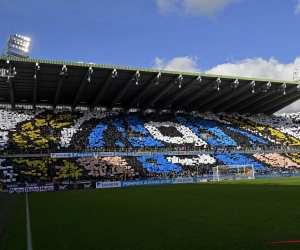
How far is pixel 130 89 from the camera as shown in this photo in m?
52.3

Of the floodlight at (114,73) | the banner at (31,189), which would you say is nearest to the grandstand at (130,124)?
the floodlight at (114,73)

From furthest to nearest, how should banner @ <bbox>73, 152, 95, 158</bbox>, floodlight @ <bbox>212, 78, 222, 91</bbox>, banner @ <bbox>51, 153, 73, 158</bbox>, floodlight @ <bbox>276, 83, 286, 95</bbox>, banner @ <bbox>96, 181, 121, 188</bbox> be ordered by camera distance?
floodlight @ <bbox>276, 83, 286, 95</bbox>, floodlight @ <bbox>212, 78, 222, 91</bbox>, banner @ <bbox>73, 152, 95, 158</bbox>, banner @ <bbox>51, 153, 73, 158</bbox>, banner @ <bbox>96, 181, 121, 188</bbox>

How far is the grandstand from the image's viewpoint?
143ft

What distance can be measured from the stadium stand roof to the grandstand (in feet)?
0.51

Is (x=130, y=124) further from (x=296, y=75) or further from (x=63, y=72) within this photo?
(x=296, y=75)

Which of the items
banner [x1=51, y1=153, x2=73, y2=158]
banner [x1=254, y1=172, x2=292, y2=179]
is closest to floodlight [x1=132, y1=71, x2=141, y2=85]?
banner [x1=51, y1=153, x2=73, y2=158]

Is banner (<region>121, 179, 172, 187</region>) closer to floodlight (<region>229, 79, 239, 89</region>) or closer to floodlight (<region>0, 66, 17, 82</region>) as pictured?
floodlight (<region>0, 66, 17, 82</region>)

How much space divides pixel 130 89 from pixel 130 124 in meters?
7.09

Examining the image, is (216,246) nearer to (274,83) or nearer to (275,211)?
(275,211)

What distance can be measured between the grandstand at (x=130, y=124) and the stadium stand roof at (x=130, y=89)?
0.51 feet

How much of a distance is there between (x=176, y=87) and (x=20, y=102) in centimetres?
2603

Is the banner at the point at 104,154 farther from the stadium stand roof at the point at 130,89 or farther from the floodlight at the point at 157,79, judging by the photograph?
the floodlight at the point at 157,79

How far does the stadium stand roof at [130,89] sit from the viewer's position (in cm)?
4491

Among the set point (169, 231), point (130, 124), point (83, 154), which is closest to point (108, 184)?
point (83, 154)
